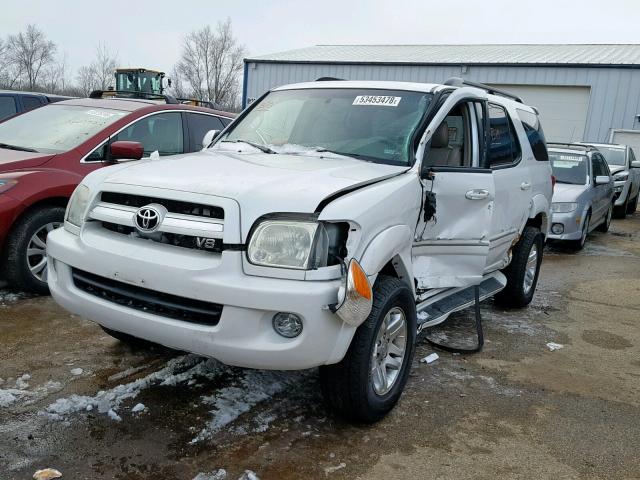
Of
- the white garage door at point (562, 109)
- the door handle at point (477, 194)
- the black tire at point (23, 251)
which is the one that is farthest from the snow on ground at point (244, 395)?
the white garage door at point (562, 109)

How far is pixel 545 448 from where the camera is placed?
313 cm

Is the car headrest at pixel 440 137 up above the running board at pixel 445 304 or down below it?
above

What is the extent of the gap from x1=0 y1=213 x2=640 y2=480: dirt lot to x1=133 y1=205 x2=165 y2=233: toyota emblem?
1031mm

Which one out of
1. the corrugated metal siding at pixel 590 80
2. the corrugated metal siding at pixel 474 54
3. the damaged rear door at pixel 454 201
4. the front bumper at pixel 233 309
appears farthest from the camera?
the corrugated metal siding at pixel 474 54

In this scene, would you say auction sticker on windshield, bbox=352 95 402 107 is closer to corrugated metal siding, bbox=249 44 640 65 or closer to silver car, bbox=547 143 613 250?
silver car, bbox=547 143 613 250

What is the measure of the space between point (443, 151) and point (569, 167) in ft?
22.7

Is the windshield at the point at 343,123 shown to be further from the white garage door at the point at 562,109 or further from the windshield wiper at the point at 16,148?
the white garage door at the point at 562,109

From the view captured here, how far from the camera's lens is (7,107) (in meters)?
9.11

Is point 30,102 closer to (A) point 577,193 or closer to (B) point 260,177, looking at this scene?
(B) point 260,177

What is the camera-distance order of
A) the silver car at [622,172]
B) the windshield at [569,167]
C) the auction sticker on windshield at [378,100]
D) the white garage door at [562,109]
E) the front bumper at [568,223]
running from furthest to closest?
1. the white garage door at [562,109]
2. the silver car at [622,172]
3. the windshield at [569,167]
4. the front bumper at [568,223]
5. the auction sticker on windshield at [378,100]

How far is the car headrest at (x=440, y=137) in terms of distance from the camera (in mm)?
3795

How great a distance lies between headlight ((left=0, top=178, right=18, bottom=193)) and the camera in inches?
190

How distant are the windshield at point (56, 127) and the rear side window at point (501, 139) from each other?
3.49 meters

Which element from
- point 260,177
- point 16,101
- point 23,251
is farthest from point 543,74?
point 260,177
